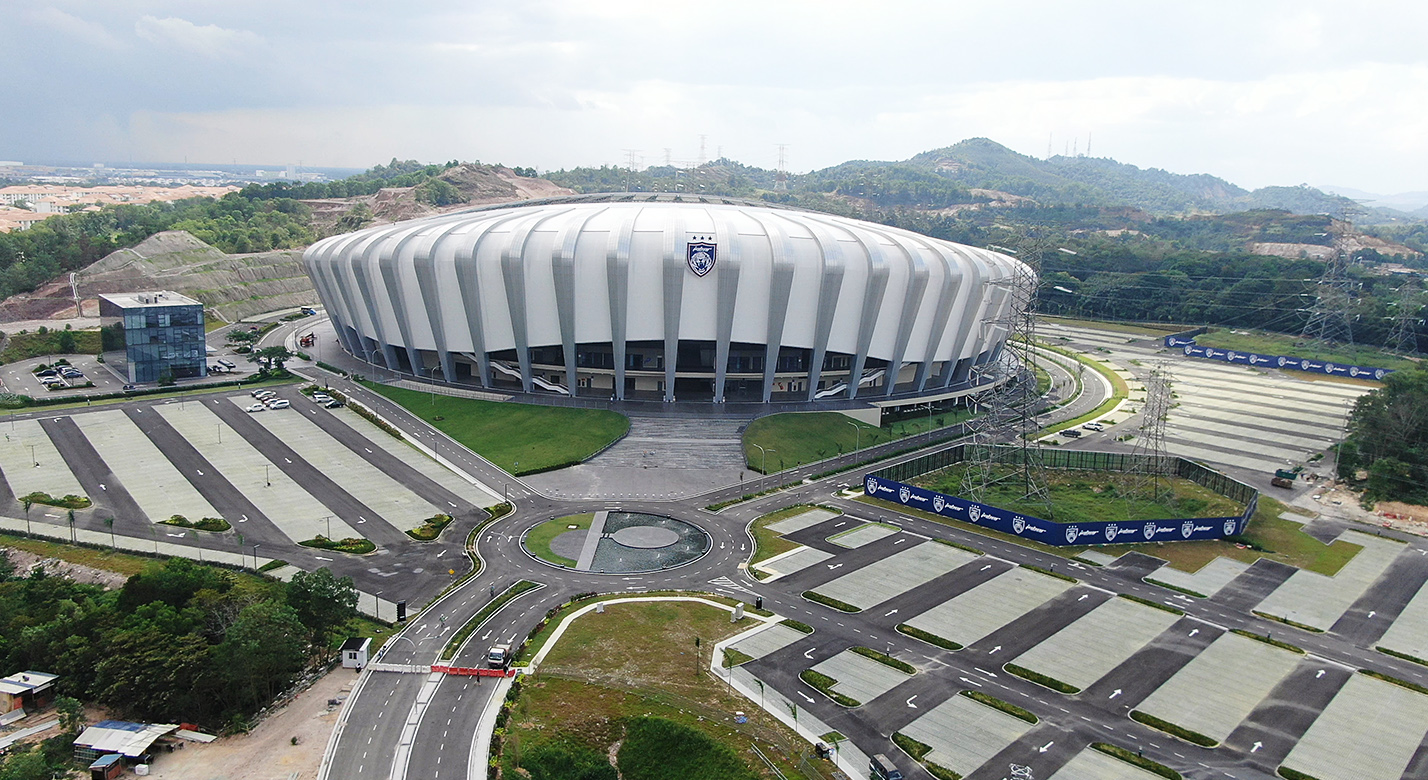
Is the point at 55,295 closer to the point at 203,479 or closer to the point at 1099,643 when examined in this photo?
the point at 203,479

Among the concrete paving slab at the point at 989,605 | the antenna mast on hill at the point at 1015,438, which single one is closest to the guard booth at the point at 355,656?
the concrete paving slab at the point at 989,605

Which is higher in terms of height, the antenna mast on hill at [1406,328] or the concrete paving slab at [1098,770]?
the antenna mast on hill at [1406,328]

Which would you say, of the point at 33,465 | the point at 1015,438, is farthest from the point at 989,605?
the point at 33,465

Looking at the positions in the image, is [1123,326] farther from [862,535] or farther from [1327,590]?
[862,535]

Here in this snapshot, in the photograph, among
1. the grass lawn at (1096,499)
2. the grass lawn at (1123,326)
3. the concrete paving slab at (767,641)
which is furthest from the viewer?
the grass lawn at (1123,326)

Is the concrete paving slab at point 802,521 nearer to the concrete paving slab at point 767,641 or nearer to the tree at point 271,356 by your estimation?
the concrete paving slab at point 767,641

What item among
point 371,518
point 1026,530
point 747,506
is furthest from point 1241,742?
point 371,518
